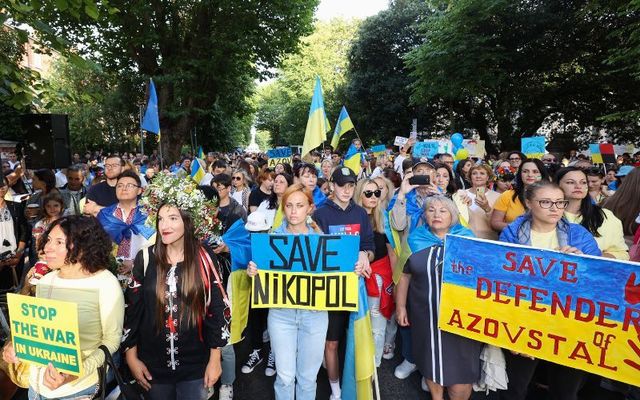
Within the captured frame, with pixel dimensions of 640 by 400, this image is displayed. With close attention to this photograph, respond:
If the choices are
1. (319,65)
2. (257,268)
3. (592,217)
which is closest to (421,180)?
(592,217)

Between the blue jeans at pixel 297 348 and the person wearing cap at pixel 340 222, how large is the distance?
0.38 metres

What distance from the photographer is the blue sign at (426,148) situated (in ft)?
34.3

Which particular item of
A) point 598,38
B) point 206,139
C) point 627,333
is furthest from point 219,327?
point 206,139

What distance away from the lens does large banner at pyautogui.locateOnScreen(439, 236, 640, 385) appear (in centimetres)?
238

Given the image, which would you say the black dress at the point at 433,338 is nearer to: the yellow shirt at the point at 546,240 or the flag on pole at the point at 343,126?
the yellow shirt at the point at 546,240

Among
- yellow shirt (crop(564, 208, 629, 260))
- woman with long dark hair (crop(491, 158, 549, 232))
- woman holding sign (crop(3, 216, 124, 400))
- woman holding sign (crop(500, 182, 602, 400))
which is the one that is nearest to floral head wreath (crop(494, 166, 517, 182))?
woman with long dark hair (crop(491, 158, 549, 232))

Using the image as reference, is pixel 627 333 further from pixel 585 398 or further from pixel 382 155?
pixel 382 155

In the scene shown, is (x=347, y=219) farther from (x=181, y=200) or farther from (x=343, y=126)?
(x=343, y=126)

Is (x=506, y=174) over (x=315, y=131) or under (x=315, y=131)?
under

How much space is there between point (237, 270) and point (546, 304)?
2.36m

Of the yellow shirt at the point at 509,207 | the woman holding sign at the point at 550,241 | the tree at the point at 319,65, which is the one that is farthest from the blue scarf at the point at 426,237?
the tree at the point at 319,65

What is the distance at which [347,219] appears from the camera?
3.59m

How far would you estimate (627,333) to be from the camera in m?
2.36

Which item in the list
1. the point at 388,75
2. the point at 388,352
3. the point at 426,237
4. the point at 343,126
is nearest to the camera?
the point at 426,237
